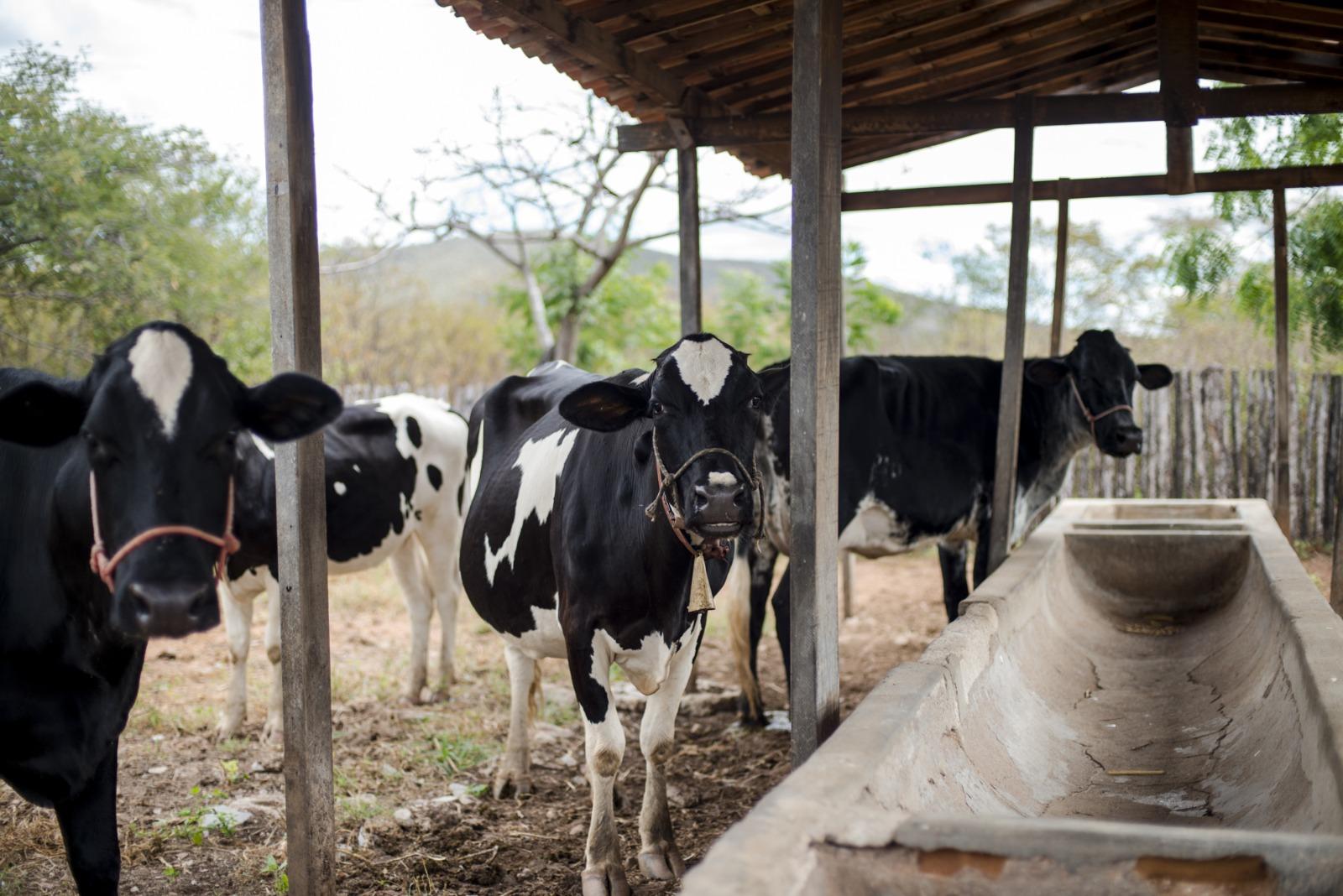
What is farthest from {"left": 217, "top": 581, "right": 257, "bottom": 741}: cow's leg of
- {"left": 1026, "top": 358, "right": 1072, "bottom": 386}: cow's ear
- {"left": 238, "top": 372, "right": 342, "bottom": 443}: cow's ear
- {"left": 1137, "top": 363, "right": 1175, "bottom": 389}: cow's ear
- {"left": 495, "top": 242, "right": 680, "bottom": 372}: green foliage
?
{"left": 495, "top": 242, "right": 680, "bottom": 372}: green foliage

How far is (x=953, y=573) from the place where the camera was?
23.0 ft

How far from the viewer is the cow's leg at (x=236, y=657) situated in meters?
5.93

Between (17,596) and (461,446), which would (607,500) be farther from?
(461,446)

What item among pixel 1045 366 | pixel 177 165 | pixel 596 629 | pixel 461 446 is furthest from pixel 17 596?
pixel 177 165

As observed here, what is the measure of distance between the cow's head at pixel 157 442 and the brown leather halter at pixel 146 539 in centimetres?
1

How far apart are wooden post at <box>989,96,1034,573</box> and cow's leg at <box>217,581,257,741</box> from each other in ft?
13.9

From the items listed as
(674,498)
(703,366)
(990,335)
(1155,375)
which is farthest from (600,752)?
(990,335)

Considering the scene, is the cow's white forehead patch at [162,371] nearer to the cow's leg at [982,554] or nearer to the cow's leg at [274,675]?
the cow's leg at [274,675]

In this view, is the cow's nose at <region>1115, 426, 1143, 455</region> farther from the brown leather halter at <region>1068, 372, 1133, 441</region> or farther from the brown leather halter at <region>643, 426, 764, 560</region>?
the brown leather halter at <region>643, 426, 764, 560</region>

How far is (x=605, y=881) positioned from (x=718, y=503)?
1.47 m

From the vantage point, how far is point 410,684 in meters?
6.74

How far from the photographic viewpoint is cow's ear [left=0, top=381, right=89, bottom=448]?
8.38 feet

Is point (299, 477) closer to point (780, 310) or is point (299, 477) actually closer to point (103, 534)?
point (103, 534)

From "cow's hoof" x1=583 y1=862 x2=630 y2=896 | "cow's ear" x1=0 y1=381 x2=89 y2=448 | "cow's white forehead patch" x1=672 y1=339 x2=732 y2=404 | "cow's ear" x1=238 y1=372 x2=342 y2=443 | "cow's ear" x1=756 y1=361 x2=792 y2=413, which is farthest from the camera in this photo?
"cow's ear" x1=756 y1=361 x2=792 y2=413
